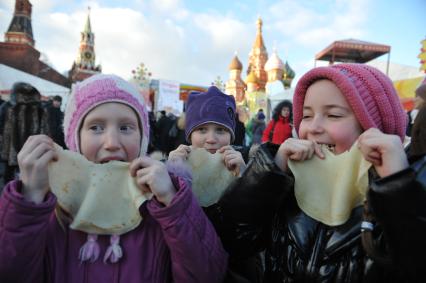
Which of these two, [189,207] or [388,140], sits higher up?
[388,140]

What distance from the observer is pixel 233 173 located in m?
1.42

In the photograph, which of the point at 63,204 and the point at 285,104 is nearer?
the point at 63,204

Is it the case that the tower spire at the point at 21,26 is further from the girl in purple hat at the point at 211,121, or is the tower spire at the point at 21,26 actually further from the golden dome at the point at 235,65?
the girl in purple hat at the point at 211,121

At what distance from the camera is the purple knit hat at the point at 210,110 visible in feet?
6.82

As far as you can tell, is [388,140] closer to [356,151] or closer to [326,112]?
[356,151]

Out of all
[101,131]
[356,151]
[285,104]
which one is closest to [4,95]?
[285,104]

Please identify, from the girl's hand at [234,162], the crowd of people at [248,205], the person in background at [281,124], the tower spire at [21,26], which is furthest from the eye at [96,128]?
the tower spire at [21,26]

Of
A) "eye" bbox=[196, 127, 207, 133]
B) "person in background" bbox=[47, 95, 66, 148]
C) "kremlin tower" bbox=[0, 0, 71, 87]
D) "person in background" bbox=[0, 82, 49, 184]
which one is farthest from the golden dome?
"eye" bbox=[196, 127, 207, 133]

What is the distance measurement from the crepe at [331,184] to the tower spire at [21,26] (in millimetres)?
51766

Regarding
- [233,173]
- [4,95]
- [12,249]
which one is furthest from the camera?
[4,95]

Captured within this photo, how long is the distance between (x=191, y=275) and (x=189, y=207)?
0.21 meters

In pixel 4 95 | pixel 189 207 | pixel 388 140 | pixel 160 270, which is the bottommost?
pixel 160 270

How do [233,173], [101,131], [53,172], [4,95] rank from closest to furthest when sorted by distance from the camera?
[53,172]
[101,131]
[233,173]
[4,95]

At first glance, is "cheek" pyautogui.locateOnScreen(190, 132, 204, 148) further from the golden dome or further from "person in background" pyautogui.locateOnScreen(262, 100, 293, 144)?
the golden dome
